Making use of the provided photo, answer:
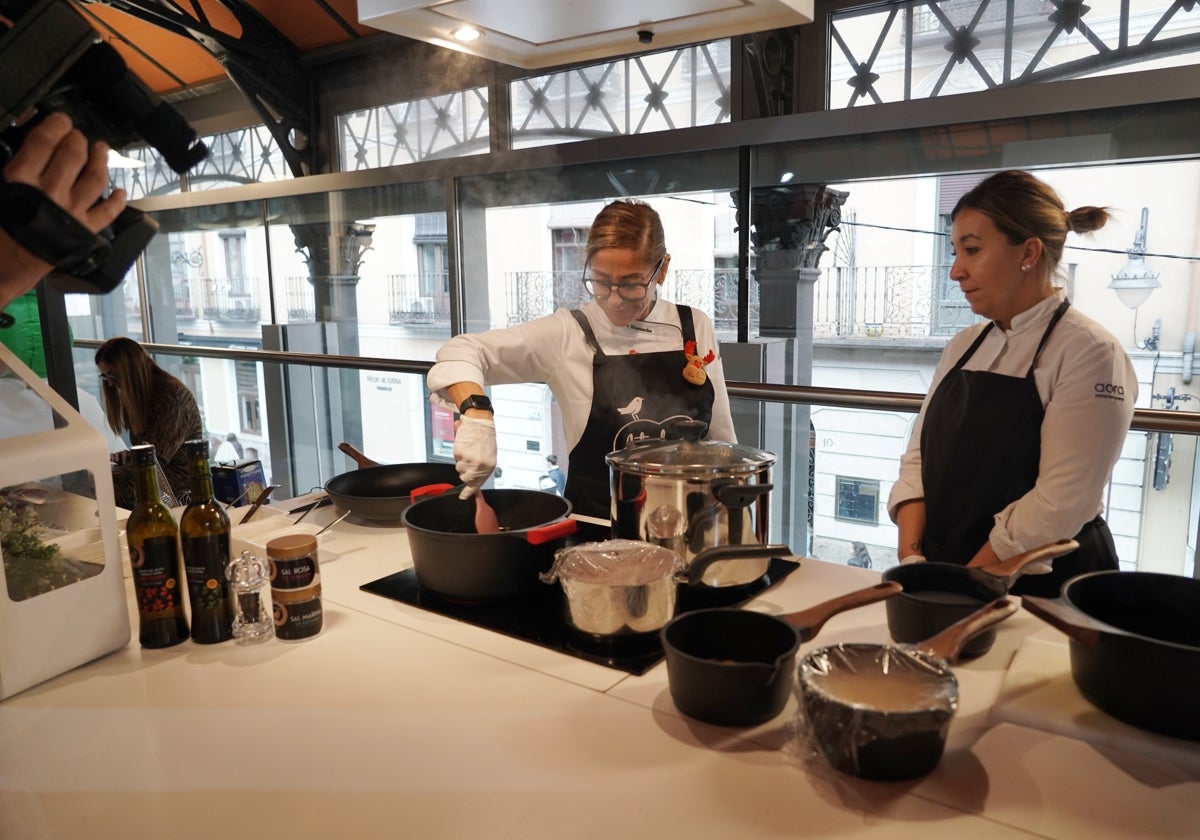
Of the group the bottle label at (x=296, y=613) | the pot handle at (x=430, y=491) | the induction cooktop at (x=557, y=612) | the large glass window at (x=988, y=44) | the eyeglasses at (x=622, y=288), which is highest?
the large glass window at (x=988, y=44)

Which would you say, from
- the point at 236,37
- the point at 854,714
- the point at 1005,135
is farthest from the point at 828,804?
the point at 236,37

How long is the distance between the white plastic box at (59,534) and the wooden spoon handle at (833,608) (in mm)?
880

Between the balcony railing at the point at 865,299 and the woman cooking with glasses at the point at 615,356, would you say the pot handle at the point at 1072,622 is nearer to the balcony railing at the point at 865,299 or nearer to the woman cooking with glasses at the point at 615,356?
the woman cooking with glasses at the point at 615,356

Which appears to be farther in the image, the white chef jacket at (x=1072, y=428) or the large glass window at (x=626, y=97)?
the large glass window at (x=626, y=97)

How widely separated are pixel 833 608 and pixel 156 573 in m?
0.88

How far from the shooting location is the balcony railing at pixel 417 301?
14.3 ft

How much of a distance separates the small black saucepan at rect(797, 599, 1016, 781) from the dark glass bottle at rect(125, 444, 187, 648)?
0.83m

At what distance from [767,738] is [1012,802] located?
0.23 meters

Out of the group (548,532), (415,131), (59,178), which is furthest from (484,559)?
(415,131)

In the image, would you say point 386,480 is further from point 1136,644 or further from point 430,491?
point 1136,644

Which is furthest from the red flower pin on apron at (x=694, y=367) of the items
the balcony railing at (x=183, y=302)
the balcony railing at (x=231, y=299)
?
the balcony railing at (x=183, y=302)

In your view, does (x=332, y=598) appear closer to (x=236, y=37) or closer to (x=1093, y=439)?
(x=1093, y=439)

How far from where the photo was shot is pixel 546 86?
389 cm

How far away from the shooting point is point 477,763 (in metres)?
0.85
